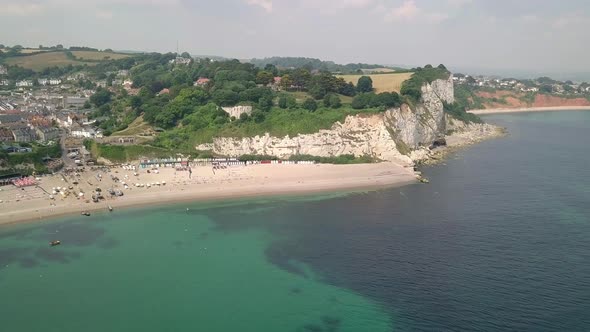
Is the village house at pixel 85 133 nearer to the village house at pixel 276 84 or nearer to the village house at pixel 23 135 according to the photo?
the village house at pixel 23 135

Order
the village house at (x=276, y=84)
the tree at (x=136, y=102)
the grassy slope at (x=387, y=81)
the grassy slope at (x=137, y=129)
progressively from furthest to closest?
the grassy slope at (x=387, y=81), the village house at (x=276, y=84), the tree at (x=136, y=102), the grassy slope at (x=137, y=129)

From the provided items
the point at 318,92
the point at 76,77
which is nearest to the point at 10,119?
the point at 318,92

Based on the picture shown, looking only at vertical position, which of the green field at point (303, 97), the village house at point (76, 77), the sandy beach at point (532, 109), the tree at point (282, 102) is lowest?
the sandy beach at point (532, 109)

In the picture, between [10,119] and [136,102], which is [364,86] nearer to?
[136,102]

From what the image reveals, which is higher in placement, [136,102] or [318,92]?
[318,92]

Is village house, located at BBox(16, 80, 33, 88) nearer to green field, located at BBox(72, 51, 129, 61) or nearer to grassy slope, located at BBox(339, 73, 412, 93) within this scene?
green field, located at BBox(72, 51, 129, 61)

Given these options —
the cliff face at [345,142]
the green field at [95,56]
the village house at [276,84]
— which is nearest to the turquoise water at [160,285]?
the cliff face at [345,142]

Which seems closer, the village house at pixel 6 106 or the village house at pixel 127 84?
the village house at pixel 6 106
